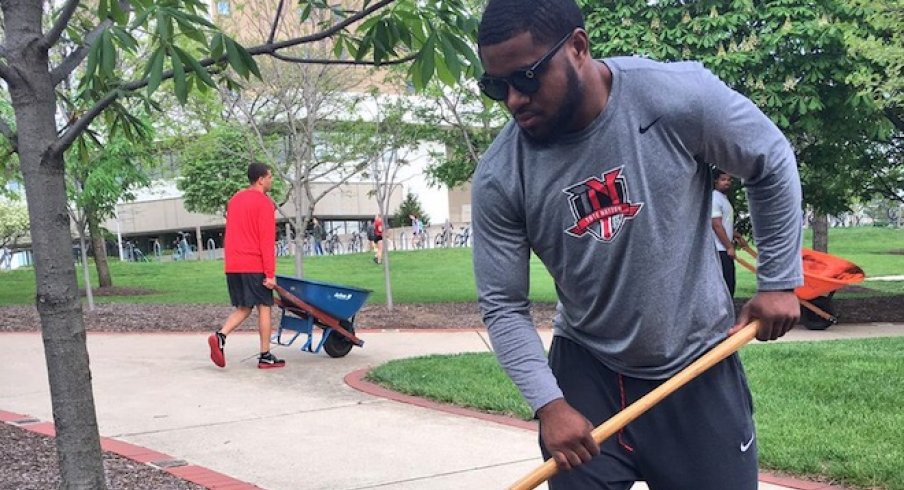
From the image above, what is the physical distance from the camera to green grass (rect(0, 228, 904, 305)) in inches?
693

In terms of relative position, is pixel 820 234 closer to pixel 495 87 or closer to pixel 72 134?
pixel 72 134

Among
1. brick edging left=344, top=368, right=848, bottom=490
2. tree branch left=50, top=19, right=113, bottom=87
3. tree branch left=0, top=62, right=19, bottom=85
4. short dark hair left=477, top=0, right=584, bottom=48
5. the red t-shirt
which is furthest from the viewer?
the red t-shirt

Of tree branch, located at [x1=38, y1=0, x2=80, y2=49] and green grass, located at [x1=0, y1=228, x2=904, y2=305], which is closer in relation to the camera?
tree branch, located at [x1=38, y1=0, x2=80, y2=49]

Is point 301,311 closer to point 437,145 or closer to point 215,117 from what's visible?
point 215,117

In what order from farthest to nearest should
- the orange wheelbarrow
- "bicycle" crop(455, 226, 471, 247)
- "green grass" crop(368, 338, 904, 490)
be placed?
"bicycle" crop(455, 226, 471, 247), the orange wheelbarrow, "green grass" crop(368, 338, 904, 490)

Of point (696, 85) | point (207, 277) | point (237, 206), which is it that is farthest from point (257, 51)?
point (207, 277)

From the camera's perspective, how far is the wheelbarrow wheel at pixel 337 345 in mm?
8945

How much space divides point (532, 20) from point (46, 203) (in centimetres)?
234

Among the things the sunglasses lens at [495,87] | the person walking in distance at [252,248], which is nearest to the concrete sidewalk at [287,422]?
the person walking in distance at [252,248]

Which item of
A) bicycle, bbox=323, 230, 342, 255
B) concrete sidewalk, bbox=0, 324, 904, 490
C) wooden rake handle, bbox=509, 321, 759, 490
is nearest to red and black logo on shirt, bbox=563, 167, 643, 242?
wooden rake handle, bbox=509, 321, 759, 490

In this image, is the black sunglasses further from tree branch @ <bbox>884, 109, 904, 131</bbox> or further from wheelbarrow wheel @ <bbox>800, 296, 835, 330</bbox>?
tree branch @ <bbox>884, 109, 904, 131</bbox>

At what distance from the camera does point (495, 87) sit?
2240 millimetres

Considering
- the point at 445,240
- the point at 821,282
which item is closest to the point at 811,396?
the point at 821,282

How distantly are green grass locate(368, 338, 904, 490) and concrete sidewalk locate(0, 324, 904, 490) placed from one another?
0.34m
